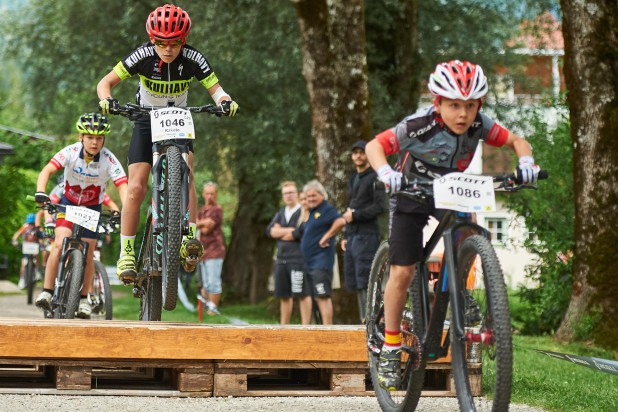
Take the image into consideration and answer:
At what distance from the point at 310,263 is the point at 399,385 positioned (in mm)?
7372

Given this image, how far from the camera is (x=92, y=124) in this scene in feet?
34.8

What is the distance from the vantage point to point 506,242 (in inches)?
671

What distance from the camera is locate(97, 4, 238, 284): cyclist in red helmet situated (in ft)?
27.7

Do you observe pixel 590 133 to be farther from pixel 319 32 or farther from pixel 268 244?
pixel 268 244

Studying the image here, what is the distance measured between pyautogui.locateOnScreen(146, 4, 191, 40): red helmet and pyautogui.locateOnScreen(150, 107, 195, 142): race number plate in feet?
1.82

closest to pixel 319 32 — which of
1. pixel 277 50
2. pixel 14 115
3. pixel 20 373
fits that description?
pixel 277 50

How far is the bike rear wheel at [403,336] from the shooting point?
6623 mm

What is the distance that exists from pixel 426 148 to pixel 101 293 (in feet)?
18.2

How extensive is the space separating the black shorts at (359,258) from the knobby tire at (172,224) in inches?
195

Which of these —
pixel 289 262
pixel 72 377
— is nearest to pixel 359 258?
pixel 289 262

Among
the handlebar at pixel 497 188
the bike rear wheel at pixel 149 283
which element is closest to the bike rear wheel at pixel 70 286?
the bike rear wheel at pixel 149 283

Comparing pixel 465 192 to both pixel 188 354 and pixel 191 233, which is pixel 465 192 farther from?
pixel 191 233

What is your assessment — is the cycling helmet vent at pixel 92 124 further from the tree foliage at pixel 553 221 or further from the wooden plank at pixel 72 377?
the tree foliage at pixel 553 221

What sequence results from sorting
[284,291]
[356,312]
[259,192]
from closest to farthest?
1. [284,291]
2. [356,312]
3. [259,192]
